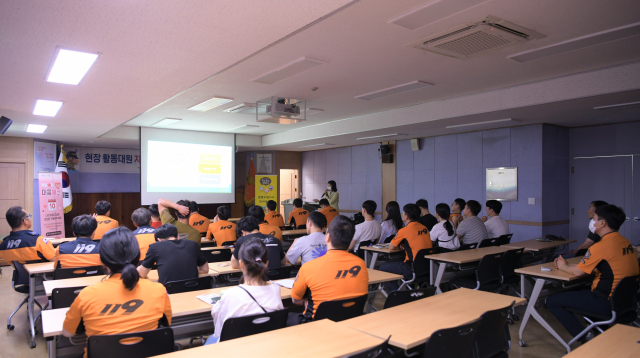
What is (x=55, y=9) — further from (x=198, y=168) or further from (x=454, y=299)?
(x=198, y=168)

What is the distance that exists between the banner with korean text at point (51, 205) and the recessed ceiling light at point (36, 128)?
1287 mm

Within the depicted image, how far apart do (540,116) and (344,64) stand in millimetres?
3834

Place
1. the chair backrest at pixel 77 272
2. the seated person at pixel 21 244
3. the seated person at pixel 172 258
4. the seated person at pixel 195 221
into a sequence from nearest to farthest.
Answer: the seated person at pixel 172 258, the chair backrest at pixel 77 272, the seated person at pixel 21 244, the seated person at pixel 195 221

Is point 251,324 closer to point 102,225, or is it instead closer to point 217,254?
point 217,254

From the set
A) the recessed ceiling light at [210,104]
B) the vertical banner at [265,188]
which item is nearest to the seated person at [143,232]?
the recessed ceiling light at [210,104]

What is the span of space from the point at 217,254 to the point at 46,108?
3.34 meters

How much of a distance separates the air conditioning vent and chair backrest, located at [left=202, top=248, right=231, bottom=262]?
301 cm

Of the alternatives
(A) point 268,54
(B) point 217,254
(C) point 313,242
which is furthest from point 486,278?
(A) point 268,54

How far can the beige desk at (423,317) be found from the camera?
2.01m

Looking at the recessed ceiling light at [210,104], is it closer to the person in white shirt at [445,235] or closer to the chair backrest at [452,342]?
the person in white shirt at [445,235]

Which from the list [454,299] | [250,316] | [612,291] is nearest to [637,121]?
[612,291]

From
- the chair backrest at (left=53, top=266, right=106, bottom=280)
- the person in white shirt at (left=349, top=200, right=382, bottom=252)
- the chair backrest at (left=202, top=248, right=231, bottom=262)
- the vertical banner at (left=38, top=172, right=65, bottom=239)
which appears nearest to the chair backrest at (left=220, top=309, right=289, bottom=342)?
the chair backrest at (left=53, top=266, right=106, bottom=280)

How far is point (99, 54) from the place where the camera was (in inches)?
127

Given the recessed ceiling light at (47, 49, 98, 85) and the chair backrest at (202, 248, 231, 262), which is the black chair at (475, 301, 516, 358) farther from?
the recessed ceiling light at (47, 49, 98, 85)
